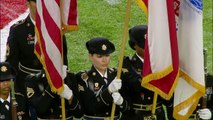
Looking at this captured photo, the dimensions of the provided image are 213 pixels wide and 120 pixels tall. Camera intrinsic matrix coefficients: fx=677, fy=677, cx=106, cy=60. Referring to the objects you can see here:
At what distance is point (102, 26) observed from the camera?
1243 cm

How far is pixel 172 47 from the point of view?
6406 mm

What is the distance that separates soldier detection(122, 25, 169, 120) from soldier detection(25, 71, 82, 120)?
64 centimetres

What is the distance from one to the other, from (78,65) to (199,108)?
3871mm

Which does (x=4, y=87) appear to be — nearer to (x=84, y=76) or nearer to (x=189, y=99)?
(x=84, y=76)

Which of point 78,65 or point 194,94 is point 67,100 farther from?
point 78,65

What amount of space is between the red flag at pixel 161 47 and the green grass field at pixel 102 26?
179 inches

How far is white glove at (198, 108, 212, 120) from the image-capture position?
7.27 metres

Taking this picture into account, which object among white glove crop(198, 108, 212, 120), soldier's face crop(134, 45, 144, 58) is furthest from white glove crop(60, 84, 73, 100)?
white glove crop(198, 108, 212, 120)

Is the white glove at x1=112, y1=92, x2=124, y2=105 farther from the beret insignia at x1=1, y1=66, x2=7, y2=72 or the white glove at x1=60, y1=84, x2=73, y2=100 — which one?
the beret insignia at x1=1, y1=66, x2=7, y2=72

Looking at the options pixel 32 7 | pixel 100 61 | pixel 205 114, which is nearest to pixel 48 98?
pixel 100 61

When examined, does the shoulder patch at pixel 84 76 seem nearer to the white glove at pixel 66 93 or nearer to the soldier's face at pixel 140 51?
the white glove at pixel 66 93

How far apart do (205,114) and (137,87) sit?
786mm

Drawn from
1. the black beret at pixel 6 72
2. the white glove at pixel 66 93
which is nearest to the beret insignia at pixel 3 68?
the black beret at pixel 6 72

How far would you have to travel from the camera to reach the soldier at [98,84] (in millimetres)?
7047
